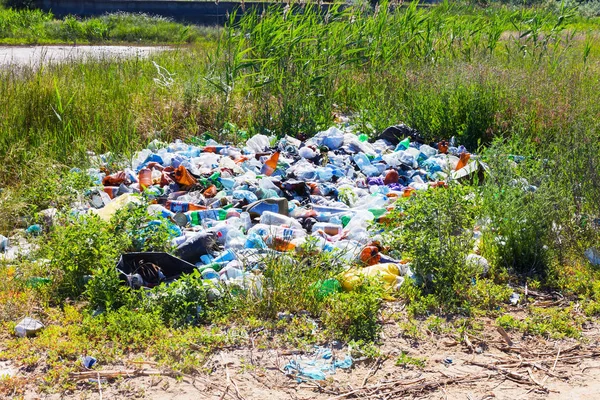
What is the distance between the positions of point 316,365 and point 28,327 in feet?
5.09

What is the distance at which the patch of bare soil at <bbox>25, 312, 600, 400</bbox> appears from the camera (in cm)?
298

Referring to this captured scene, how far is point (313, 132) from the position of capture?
23.5 feet

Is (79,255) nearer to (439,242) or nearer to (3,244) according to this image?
(3,244)

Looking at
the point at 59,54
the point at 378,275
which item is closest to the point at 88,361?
the point at 378,275

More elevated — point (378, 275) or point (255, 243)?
point (378, 275)

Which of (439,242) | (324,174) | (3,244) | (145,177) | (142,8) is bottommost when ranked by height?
(142,8)

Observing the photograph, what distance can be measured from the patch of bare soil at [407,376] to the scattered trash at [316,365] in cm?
3

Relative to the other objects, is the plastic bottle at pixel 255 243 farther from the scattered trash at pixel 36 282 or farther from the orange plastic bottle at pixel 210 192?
the scattered trash at pixel 36 282

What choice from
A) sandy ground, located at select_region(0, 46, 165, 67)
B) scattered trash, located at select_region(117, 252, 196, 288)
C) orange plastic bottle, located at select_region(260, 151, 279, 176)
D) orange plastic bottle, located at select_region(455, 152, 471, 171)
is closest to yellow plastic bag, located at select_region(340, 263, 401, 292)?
scattered trash, located at select_region(117, 252, 196, 288)

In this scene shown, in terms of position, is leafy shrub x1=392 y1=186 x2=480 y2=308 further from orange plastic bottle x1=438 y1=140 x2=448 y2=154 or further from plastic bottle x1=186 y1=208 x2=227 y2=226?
orange plastic bottle x1=438 y1=140 x2=448 y2=154

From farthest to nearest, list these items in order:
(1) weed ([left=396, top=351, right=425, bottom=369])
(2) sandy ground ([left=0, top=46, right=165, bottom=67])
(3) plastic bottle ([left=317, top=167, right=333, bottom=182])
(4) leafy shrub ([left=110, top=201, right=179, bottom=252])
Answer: (2) sandy ground ([left=0, top=46, right=165, bottom=67]) → (3) plastic bottle ([left=317, top=167, right=333, bottom=182]) → (4) leafy shrub ([left=110, top=201, right=179, bottom=252]) → (1) weed ([left=396, top=351, right=425, bottom=369])

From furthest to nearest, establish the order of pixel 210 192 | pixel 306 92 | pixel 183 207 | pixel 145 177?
pixel 306 92, pixel 145 177, pixel 210 192, pixel 183 207

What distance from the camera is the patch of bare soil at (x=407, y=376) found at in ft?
9.79

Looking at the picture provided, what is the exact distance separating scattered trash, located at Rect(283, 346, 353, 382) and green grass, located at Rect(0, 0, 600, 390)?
0.11 metres
